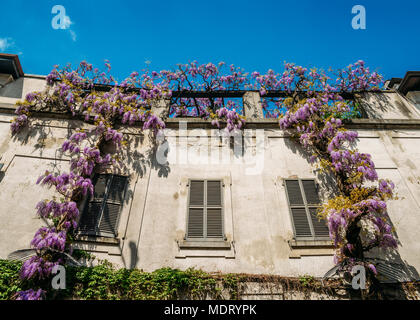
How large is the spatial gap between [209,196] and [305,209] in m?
2.58

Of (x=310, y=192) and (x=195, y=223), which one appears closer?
(x=195, y=223)

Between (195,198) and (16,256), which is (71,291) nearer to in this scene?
(16,256)

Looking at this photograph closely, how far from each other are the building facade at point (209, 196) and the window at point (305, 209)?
3 cm

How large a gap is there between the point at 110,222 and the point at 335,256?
18.1 ft

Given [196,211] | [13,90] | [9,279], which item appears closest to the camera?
[9,279]

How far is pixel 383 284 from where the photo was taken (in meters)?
5.57

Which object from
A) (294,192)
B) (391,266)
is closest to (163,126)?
(294,192)

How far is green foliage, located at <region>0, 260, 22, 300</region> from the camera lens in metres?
5.08

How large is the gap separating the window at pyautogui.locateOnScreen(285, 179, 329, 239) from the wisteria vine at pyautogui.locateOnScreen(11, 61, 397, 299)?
0.27 meters

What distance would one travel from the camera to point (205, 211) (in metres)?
6.61

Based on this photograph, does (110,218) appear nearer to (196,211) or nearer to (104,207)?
(104,207)

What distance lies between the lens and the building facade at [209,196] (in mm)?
5914

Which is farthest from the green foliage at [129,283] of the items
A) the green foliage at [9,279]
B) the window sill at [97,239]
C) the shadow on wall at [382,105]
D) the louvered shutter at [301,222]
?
the shadow on wall at [382,105]

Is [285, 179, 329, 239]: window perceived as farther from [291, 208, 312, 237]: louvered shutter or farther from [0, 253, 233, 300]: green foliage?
[0, 253, 233, 300]: green foliage
